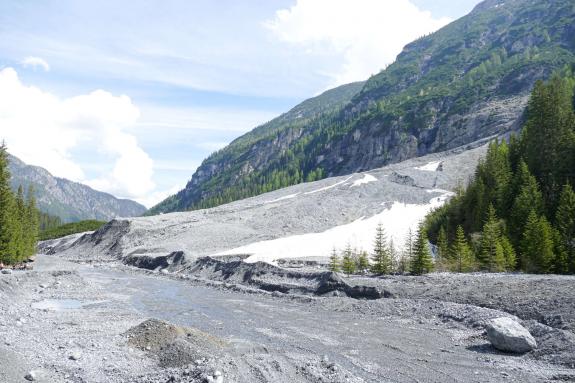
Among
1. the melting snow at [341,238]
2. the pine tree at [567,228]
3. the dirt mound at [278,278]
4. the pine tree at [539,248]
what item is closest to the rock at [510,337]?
the dirt mound at [278,278]

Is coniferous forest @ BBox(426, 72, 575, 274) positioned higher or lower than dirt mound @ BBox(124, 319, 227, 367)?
higher

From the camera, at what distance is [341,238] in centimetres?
7712

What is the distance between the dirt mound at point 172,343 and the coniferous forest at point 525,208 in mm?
34137

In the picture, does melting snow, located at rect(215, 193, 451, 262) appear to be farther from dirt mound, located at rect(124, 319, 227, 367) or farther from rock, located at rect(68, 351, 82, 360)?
rock, located at rect(68, 351, 82, 360)

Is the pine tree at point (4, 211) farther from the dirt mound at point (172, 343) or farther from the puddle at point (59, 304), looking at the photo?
the dirt mound at point (172, 343)

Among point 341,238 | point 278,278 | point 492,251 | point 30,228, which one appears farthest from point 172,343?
point 30,228

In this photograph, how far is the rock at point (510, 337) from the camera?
20750mm

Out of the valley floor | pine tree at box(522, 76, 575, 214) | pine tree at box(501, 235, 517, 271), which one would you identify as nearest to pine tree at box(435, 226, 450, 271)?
pine tree at box(501, 235, 517, 271)

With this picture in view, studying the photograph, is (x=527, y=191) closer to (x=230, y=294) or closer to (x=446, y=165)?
(x=230, y=294)

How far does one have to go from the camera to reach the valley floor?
1652cm

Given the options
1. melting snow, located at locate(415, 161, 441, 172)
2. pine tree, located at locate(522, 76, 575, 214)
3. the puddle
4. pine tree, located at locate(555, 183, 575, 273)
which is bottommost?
the puddle

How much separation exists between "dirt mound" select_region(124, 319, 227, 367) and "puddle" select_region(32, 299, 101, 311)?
13029 millimetres

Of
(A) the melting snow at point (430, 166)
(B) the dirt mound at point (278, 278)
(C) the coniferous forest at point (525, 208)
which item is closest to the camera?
(B) the dirt mound at point (278, 278)

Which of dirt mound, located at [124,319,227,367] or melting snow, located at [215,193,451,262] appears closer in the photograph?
dirt mound, located at [124,319,227,367]
